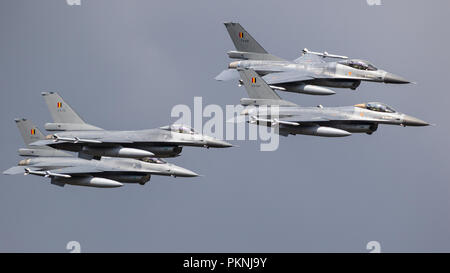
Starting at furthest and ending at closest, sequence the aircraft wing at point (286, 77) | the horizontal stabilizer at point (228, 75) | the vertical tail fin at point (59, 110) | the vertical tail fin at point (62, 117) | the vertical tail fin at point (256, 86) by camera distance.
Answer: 1. the horizontal stabilizer at point (228, 75)
2. the aircraft wing at point (286, 77)
3. the vertical tail fin at point (256, 86)
4. the vertical tail fin at point (59, 110)
5. the vertical tail fin at point (62, 117)

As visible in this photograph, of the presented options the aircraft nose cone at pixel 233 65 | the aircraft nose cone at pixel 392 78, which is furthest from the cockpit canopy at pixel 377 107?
the aircraft nose cone at pixel 233 65

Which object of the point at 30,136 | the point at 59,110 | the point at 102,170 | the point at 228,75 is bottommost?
the point at 102,170

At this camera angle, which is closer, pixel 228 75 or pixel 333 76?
pixel 333 76

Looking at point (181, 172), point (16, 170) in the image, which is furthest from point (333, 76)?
point (16, 170)

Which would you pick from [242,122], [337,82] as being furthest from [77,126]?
[337,82]

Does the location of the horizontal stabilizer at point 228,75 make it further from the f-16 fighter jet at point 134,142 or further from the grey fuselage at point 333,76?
the f-16 fighter jet at point 134,142

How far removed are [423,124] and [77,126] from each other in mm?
23371

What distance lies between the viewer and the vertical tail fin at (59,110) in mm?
83562

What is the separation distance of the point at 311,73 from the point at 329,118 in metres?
7.34

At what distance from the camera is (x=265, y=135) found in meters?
83.6

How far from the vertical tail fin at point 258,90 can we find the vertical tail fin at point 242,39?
6216mm

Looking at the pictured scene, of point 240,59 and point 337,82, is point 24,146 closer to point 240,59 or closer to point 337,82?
point 240,59

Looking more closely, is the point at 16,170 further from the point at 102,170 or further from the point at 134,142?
the point at 134,142

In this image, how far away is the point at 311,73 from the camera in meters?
87.4
